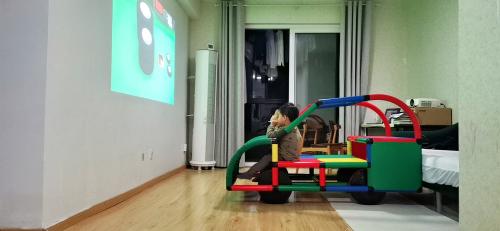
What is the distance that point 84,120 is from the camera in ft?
7.00

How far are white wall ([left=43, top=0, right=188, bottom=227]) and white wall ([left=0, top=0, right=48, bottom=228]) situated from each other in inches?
1.6

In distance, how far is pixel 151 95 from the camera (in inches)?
131

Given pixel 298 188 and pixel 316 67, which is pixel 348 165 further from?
pixel 316 67

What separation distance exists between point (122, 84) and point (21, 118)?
96 centimetres

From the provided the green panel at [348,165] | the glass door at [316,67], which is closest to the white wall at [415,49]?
the glass door at [316,67]

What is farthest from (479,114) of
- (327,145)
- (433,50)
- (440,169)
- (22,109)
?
(433,50)

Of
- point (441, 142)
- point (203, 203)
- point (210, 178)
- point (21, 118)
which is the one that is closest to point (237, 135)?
point (210, 178)

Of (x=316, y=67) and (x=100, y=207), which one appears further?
(x=316, y=67)

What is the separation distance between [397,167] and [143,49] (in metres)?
2.36

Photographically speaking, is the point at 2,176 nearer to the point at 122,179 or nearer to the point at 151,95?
the point at 122,179

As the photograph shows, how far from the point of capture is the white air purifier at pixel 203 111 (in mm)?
4691

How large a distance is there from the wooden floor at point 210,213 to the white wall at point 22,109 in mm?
325

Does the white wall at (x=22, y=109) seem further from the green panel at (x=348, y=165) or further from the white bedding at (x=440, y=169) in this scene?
the white bedding at (x=440, y=169)

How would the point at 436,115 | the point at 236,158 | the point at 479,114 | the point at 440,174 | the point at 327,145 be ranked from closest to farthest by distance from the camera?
the point at 479,114 → the point at 440,174 → the point at 236,158 → the point at 436,115 → the point at 327,145
